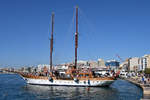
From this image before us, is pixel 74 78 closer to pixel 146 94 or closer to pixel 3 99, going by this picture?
pixel 3 99

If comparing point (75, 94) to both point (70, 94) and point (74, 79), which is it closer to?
point (70, 94)

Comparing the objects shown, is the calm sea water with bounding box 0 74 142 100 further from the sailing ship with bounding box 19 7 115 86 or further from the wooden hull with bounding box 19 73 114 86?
the sailing ship with bounding box 19 7 115 86

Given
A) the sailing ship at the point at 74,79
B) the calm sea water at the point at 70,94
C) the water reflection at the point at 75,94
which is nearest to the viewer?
the calm sea water at the point at 70,94

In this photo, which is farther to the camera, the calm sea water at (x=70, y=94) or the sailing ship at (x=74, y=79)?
the sailing ship at (x=74, y=79)

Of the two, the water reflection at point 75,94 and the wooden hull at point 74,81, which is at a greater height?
the wooden hull at point 74,81

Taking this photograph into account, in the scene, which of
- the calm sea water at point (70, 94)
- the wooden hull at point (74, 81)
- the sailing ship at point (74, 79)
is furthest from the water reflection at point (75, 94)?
the sailing ship at point (74, 79)

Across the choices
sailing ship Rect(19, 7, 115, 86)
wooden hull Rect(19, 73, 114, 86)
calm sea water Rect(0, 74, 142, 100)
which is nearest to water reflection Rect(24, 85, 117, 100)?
calm sea water Rect(0, 74, 142, 100)

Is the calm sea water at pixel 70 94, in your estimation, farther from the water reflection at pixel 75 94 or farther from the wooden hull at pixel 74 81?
the wooden hull at pixel 74 81

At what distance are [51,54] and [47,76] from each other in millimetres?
12453

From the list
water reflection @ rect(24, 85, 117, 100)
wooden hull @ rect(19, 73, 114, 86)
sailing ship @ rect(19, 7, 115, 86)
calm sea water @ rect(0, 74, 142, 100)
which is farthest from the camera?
sailing ship @ rect(19, 7, 115, 86)

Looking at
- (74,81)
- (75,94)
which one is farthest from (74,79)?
(75,94)

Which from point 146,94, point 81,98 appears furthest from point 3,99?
point 146,94

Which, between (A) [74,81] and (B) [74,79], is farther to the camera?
(A) [74,81]

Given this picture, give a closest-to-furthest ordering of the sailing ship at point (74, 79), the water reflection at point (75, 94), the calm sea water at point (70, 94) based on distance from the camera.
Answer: the calm sea water at point (70, 94) → the water reflection at point (75, 94) → the sailing ship at point (74, 79)
